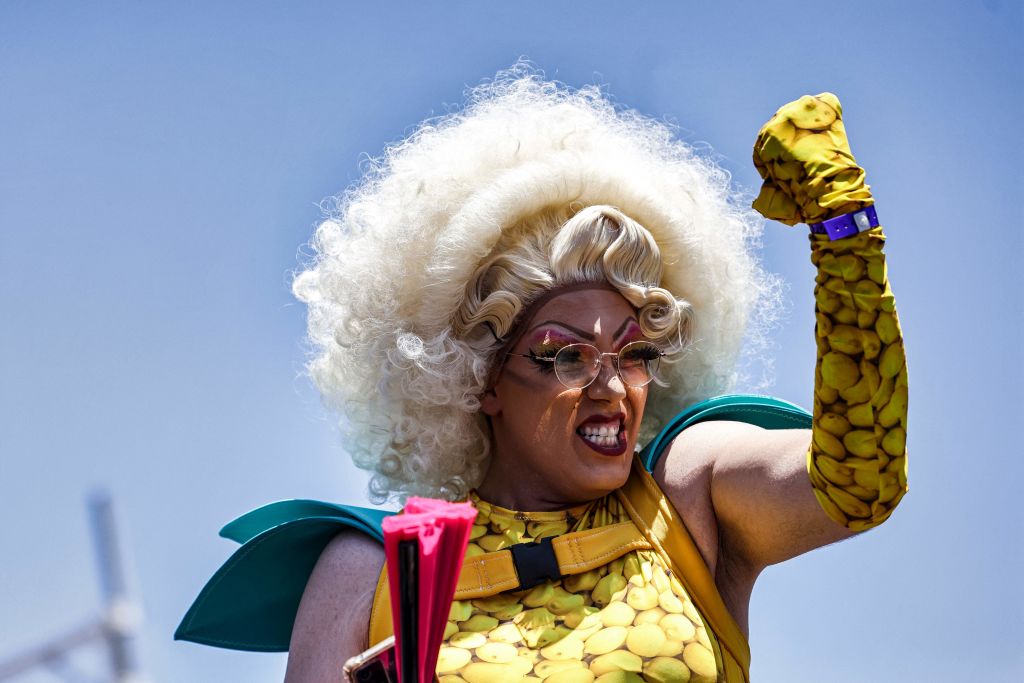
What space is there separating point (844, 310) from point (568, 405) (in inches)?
31.8

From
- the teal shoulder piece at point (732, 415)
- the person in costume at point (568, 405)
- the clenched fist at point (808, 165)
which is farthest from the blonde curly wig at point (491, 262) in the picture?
the clenched fist at point (808, 165)

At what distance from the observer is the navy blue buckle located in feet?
9.61

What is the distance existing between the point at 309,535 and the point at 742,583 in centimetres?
105

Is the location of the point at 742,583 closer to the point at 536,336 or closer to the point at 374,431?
the point at 536,336

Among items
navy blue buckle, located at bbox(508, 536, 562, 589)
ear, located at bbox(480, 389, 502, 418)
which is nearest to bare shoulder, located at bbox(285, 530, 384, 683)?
navy blue buckle, located at bbox(508, 536, 562, 589)

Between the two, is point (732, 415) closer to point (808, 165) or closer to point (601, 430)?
point (601, 430)

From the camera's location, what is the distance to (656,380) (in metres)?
3.23

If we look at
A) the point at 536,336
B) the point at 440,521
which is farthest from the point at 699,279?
the point at 440,521

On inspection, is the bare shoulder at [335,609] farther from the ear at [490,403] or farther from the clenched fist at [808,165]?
the clenched fist at [808,165]

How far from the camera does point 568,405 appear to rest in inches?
119

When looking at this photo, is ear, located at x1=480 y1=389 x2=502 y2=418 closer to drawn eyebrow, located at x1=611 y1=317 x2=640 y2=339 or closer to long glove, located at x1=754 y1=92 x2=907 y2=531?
drawn eyebrow, located at x1=611 y1=317 x2=640 y2=339

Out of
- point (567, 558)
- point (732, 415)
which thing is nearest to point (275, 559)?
point (567, 558)

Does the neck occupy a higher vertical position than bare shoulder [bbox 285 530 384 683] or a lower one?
higher

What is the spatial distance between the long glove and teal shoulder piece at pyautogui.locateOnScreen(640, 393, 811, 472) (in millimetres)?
632
